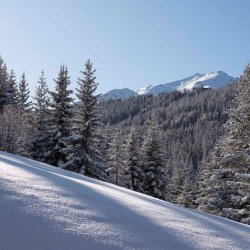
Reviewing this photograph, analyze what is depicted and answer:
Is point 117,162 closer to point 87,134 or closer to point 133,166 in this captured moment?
point 133,166

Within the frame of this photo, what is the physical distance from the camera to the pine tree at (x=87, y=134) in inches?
1099

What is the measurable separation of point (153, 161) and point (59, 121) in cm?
1035

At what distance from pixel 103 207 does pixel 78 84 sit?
81.1ft

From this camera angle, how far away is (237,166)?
18500 millimetres

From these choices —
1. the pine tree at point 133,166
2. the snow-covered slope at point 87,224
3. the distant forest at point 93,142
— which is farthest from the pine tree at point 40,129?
the snow-covered slope at point 87,224

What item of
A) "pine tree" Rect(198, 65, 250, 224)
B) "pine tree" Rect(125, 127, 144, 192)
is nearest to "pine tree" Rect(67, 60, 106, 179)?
"pine tree" Rect(125, 127, 144, 192)

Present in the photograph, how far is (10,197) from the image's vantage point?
484 centimetres

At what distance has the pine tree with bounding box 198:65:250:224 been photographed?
650 inches

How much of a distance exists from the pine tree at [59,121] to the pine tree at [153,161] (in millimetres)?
8558

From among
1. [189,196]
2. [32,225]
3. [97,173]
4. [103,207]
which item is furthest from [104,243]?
[189,196]

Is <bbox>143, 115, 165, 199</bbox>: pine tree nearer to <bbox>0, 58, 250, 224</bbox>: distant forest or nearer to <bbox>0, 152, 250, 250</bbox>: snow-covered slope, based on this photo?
<bbox>0, 58, 250, 224</bbox>: distant forest

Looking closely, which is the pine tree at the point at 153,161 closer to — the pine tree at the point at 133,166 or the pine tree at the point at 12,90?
the pine tree at the point at 133,166

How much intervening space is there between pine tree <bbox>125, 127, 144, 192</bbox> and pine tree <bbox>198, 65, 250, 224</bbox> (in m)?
12.2

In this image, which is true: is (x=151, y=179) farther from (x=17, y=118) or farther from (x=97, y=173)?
(x=17, y=118)
